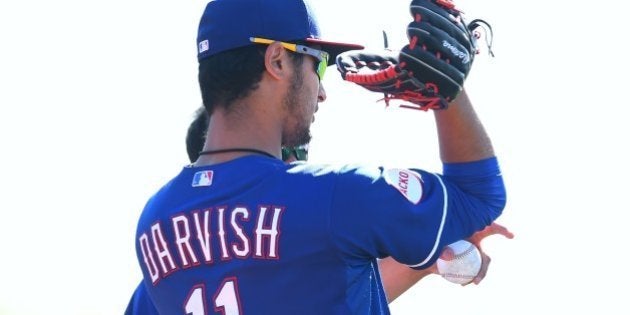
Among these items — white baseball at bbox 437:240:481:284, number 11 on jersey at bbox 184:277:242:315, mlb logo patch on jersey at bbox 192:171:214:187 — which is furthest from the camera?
white baseball at bbox 437:240:481:284

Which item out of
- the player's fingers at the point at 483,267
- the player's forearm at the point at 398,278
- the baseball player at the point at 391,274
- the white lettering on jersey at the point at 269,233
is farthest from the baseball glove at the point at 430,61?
the player's forearm at the point at 398,278

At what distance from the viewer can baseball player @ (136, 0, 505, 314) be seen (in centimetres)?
248

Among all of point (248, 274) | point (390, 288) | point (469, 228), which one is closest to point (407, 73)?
point (469, 228)

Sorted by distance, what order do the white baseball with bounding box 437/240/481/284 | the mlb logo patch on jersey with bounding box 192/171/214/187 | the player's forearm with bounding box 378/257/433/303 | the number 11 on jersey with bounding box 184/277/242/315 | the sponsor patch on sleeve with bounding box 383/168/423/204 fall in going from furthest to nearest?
the player's forearm with bounding box 378/257/433/303, the white baseball with bounding box 437/240/481/284, the mlb logo patch on jersey with bounding box 192/171/214/187, the number 11 on jersey with bounding box 184/277/242/315, the sponsor patch on sleeve with bounding box 383/168/423/204

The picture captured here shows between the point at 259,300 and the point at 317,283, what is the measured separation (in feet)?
0.55

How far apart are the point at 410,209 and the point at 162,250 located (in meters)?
0.75

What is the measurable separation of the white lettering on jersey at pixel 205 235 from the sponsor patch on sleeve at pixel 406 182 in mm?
504

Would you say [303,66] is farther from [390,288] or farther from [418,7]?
[390,288]

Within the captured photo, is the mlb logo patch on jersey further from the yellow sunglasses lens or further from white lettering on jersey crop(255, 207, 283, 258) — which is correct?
the yellow sunglasses lens

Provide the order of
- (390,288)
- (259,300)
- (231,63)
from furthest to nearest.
A: (390,288) < (231,63) < (259,300)

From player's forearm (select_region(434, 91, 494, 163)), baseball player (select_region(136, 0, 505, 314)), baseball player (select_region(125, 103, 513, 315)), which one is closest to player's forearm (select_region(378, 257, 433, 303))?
baseball player (select_region(125, 103, 513, 315))

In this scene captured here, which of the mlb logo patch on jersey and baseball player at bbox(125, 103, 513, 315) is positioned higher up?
the mlb logo patch on jersey

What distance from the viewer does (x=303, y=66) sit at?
281 centimetres

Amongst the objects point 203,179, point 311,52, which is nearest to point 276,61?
point 311,52
